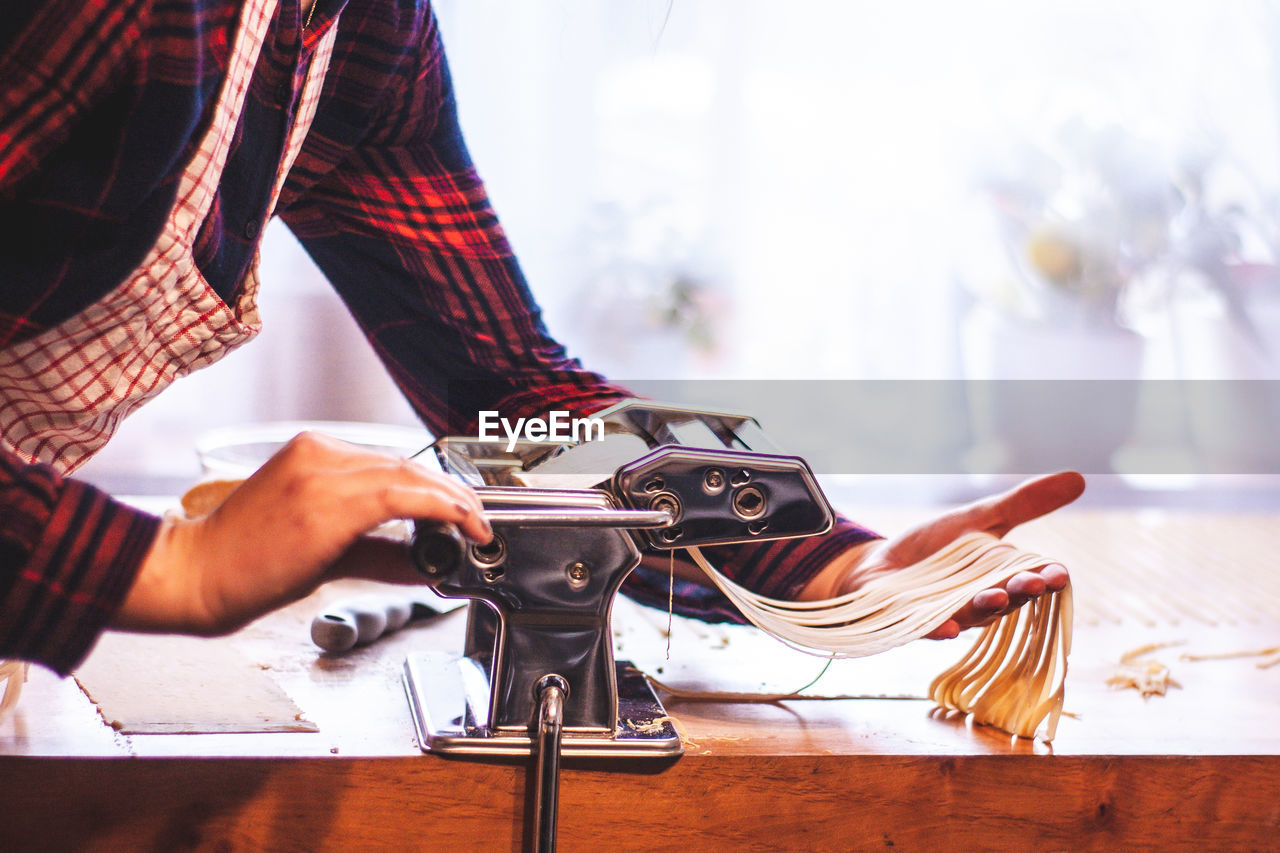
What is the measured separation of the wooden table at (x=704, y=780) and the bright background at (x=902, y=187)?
1442 millimetres

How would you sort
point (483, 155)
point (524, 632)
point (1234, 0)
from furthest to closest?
point (1234, 0)
point (483, 155)
point (524, 632)

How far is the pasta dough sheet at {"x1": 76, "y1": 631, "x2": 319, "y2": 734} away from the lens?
50cm

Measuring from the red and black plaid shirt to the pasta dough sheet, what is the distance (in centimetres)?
16

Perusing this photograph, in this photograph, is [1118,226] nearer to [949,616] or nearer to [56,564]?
[949,616]

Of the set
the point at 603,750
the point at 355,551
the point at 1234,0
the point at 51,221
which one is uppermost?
the point at 1234,0

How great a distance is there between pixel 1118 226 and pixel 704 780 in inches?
73.9

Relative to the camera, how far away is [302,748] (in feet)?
1.54

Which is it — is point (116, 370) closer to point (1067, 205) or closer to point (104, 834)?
point (104, 834)

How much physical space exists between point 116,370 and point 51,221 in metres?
0.12

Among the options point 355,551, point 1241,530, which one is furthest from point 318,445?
point 1241,530

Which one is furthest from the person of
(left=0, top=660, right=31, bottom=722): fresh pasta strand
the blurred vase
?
the blurred vase

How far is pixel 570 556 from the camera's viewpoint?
1.51 ft

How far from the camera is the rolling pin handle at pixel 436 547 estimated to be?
0.40m
